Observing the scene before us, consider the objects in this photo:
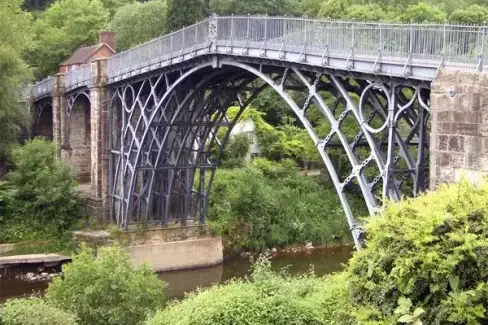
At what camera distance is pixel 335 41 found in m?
19.0

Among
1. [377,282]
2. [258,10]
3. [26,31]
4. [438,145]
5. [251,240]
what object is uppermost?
[258,10]

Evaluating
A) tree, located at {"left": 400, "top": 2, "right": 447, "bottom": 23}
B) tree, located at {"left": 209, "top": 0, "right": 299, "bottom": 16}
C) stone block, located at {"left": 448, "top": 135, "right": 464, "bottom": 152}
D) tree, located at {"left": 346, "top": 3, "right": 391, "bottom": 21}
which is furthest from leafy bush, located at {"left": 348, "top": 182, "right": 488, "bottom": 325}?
tree, located at {"left": 209, "top": 0, "right": 299, "bottom": 16}

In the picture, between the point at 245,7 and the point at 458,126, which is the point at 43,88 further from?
the point at 458,126

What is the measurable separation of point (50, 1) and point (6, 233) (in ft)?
163

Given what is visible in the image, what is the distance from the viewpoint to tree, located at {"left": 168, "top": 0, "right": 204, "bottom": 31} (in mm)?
53562

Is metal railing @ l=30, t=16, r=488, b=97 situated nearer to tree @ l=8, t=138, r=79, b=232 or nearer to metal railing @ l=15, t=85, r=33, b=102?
tree @ l=8, t=138, r=79, b=232

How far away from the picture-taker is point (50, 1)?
78812mm

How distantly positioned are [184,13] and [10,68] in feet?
59.0

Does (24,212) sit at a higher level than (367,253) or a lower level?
lower

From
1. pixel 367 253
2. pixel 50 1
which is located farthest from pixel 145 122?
pixel 50 1

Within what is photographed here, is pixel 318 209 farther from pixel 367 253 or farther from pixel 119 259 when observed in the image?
pixel 367 253

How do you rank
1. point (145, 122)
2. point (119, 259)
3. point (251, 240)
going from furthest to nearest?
1. point (251, 240)
2. point (145, 122)
3. point (119, 259)

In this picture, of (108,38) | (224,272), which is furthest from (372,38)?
(108,38)

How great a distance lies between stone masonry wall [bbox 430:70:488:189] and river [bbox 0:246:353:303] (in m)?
17.1
